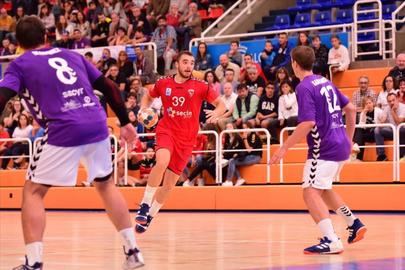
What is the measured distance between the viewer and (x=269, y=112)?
18.6 meters

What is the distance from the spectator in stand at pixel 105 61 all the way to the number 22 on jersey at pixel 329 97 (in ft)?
45.2

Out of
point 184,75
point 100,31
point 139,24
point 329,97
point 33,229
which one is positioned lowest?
point 33,229

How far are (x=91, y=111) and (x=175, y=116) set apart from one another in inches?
211

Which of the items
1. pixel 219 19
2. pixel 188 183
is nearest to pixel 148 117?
pixel 188 183

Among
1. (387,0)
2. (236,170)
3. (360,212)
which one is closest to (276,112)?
(236,170)

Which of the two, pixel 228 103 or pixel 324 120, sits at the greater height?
pixel 324 120

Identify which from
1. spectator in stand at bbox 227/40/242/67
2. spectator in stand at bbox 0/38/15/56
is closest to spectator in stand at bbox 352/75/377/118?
spectator in stand at bbox 227/40/242/67

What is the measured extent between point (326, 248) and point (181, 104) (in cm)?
364

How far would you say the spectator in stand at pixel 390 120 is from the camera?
1680cm

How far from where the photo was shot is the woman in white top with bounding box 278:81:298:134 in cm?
→ 1817

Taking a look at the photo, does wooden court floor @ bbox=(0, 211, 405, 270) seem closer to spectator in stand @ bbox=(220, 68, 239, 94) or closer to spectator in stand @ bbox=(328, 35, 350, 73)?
spectator in stand @ bbox=(328, 35, 350, 73)

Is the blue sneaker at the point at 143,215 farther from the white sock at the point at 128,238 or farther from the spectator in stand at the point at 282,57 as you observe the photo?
the spectator in stand at the point at 282,57

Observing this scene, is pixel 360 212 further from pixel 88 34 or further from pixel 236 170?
pixel 88 34

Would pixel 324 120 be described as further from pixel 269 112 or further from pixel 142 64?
pixel 142 64
